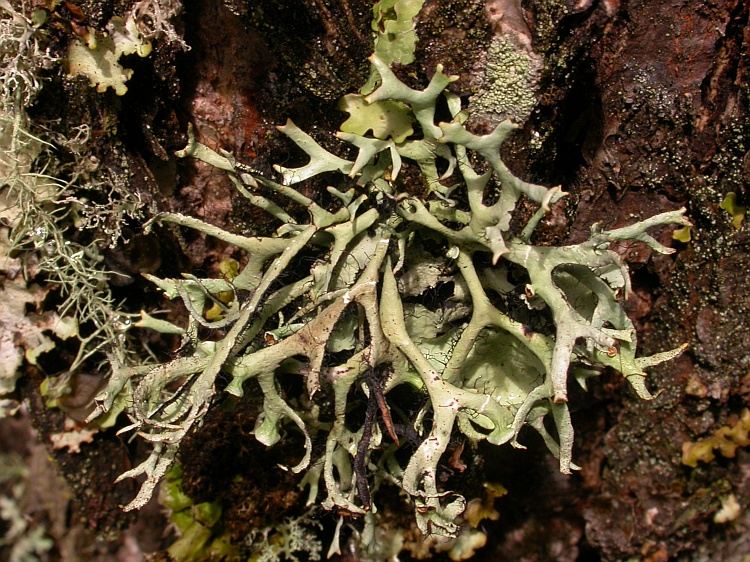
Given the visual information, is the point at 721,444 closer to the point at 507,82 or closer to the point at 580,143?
the point at 580,143

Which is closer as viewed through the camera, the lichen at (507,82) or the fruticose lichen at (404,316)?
the fruticose lichen at (404,316)

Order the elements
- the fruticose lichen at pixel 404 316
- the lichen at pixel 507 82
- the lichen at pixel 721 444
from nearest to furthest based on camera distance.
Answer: the fruticose lichen at pixel 404 316 < the lichen at pixel 507 82 < the lichen at pixel 721 444

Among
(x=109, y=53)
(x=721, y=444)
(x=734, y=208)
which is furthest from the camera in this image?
(x=721, y=444)

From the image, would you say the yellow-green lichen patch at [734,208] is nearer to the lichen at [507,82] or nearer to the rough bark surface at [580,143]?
the rough bark surface at [580,143]

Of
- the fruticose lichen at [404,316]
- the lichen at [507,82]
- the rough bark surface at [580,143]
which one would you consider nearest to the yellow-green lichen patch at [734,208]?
the rough bark surface at [580,143]

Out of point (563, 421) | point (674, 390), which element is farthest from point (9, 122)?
point (674, 390)

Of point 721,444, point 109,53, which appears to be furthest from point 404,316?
point 721,444

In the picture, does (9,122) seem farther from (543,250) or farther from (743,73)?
(743,73)

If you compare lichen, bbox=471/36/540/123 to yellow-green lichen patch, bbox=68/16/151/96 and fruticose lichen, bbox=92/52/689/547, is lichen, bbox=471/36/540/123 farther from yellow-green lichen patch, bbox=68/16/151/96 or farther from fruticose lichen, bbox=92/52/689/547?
yellow-green lichen patch, bbox=68/16/151/96

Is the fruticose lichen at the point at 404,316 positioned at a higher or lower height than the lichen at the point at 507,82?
lower

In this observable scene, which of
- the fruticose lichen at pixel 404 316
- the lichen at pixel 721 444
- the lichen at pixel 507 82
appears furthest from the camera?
the lichen at pixel 721 444
